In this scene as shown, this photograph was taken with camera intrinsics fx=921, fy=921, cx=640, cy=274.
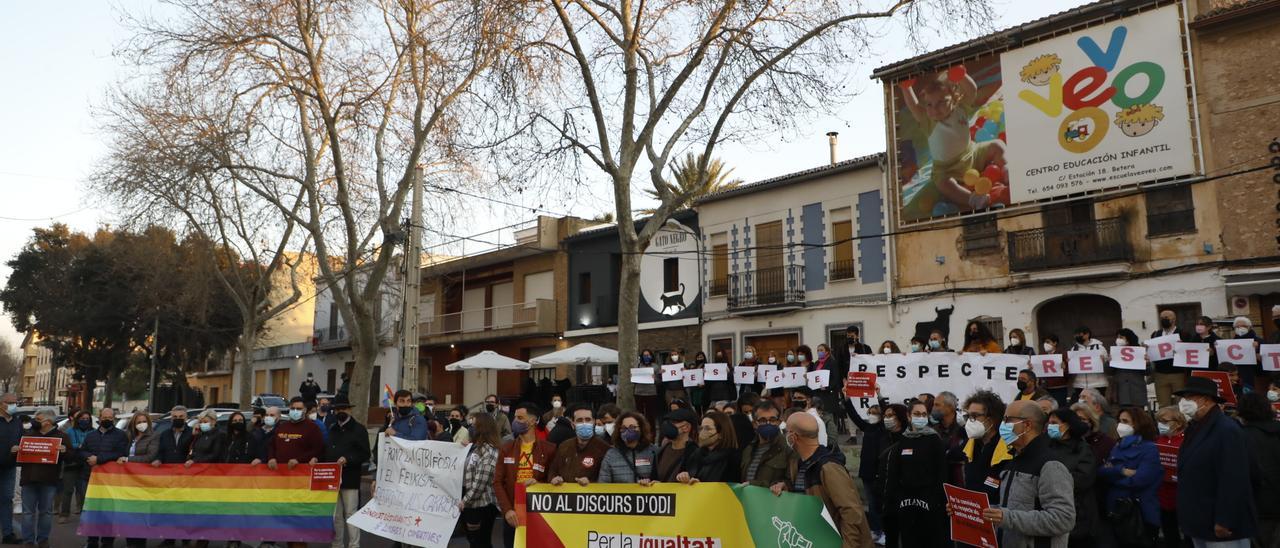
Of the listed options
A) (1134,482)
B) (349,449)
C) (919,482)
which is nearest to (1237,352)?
(1134,482)

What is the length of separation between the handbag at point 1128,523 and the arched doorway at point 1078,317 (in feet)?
43.9

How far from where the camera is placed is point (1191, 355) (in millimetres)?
12500

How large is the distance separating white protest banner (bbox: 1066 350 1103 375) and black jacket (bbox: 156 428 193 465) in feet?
40.0

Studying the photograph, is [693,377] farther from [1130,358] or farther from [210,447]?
[210,447]

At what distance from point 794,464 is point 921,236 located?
1667 centimetres

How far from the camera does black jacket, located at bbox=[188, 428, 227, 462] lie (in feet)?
38.3

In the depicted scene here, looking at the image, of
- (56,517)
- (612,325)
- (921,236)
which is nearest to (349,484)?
(56,517)

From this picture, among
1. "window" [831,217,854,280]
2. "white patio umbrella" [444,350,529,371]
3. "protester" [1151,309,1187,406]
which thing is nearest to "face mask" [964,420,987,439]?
"protester" [1151,309,1187,406]

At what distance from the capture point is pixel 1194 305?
18344 millimetres

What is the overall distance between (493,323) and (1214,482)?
31.1 m

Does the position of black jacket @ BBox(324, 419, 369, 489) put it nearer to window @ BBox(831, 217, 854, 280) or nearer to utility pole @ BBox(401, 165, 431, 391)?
utility pole @ BBox(401, 165, 431, 391)

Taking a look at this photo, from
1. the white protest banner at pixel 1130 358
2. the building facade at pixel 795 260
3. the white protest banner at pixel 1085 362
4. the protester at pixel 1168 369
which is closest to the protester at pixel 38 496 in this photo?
the white protest banner at pixel 1085 362

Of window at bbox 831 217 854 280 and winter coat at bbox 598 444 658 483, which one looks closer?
winter coat at bbox 598 444 658 483

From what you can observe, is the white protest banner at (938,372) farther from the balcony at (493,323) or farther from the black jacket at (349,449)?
the balcony at (493,323)
